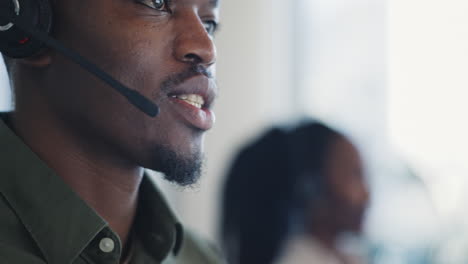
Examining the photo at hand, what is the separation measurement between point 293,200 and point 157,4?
40.4 inches

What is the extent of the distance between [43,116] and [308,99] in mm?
2294

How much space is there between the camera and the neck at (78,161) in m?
1.00

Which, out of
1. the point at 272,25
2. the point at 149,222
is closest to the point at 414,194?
the point at 272,25

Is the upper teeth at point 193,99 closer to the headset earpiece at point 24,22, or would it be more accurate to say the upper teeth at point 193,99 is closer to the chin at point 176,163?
the chin at point 176,163

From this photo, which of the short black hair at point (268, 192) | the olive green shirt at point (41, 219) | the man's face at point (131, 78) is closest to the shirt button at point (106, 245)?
the olive green shirt at point (41, 219)

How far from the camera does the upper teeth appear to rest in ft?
3.33

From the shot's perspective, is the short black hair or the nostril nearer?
the nostril

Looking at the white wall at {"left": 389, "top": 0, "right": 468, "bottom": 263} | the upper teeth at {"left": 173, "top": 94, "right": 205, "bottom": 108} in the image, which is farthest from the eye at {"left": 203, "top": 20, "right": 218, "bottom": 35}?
the white wall at {"left": 389, "top": 0, "right": 468, "bottom": 263}

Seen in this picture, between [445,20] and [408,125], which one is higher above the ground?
[445,20]

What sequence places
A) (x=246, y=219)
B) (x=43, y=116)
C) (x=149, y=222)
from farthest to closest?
(x=246, y=219) < (x=149, y=222) < (x=43, y=116)

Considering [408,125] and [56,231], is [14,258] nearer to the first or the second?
[56,231]

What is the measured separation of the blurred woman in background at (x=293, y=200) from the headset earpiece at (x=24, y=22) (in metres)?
1.07

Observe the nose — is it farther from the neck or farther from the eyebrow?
the neck

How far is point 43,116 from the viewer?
39.5 inches
